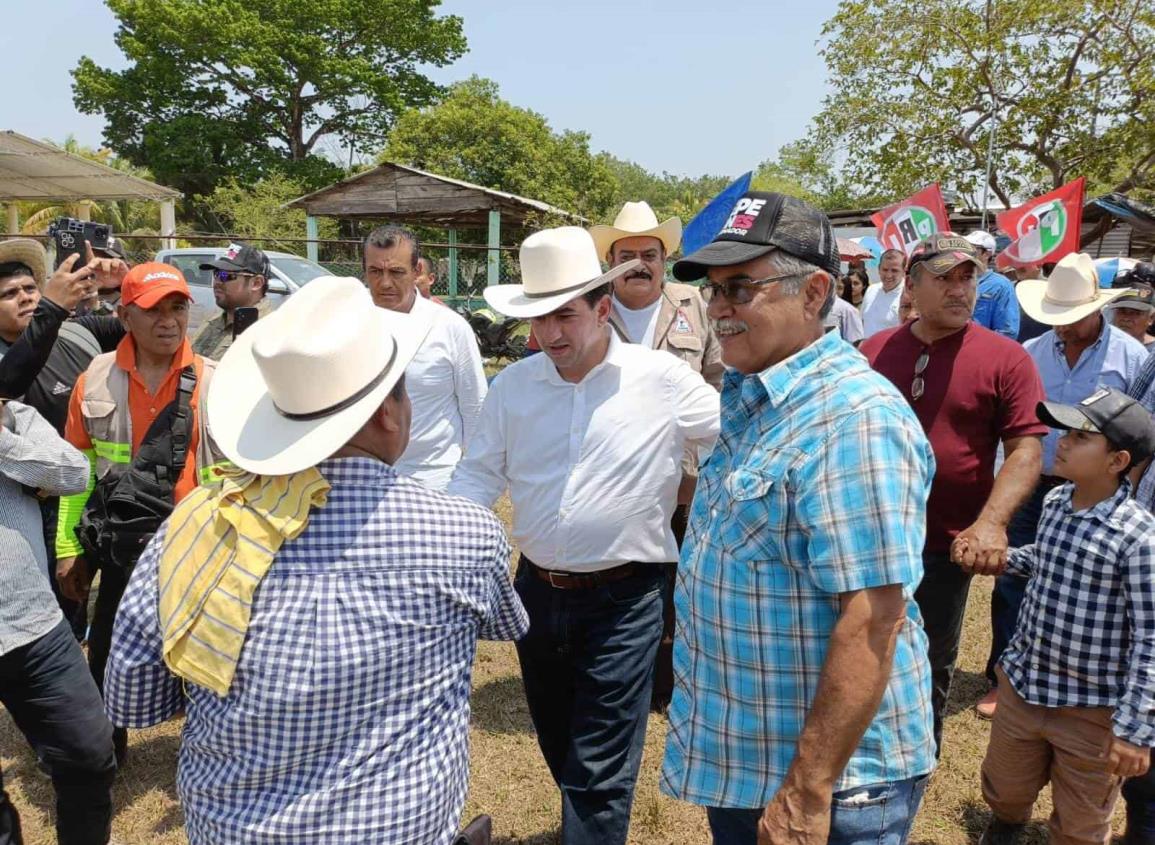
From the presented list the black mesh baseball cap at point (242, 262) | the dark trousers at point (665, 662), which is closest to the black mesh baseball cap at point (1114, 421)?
the dark trousers at point (665, 662)

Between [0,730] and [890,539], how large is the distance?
13.5 feet

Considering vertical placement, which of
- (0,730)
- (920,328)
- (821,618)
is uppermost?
(920,328)

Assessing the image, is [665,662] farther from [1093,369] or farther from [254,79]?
[254,79]

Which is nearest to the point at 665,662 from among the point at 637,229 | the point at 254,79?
the point at 637,229

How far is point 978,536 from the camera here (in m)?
2.79

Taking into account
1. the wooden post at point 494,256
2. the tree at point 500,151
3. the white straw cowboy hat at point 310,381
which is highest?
the tree at point 500,151

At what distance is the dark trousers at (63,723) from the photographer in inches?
93.3

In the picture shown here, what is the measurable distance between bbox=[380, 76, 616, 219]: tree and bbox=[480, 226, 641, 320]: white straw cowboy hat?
881 inches

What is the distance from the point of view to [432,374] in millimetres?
3656

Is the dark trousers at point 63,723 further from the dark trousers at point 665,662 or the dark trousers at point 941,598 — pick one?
the dark trousers at point 941,598

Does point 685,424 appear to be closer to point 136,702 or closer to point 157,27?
point 136,702

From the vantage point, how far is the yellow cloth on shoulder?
4.57 ft

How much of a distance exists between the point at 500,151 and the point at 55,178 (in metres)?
15.1

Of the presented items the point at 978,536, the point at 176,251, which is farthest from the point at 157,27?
the point at 978,536
